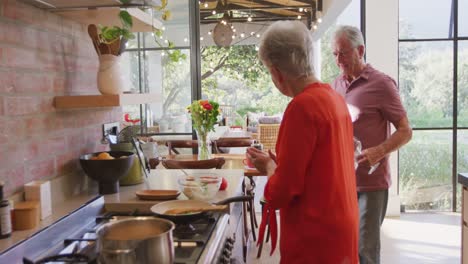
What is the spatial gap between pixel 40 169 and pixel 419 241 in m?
3.73

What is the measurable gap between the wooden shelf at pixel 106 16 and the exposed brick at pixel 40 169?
0.62 metres

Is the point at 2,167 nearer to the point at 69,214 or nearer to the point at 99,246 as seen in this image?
the point at 69,214

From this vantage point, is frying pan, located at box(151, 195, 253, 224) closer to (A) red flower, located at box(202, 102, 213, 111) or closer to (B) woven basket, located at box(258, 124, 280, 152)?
(A) red flower, located at box(202, 102, 213, 111)

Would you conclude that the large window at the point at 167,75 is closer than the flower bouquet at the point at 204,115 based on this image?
No

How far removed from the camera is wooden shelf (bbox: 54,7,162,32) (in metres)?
1.94

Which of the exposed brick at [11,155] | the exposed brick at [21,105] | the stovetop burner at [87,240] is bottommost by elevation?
the stovetop burner at [87,240]

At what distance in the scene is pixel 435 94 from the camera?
18.7ft

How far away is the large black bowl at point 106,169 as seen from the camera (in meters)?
1.95

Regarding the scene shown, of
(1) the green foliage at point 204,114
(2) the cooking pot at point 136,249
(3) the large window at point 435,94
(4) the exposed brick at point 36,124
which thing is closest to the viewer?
(2) the cooking pot at point 136,249

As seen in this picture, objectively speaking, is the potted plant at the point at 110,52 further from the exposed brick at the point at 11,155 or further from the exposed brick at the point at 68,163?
the exposed brick at the point at 11,155

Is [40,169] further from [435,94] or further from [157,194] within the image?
[435,94]

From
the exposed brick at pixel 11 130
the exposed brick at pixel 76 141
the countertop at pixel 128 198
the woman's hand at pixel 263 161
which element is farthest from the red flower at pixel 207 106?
the exposed brick at pixel 11 130

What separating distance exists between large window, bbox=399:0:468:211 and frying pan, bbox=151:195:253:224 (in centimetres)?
429

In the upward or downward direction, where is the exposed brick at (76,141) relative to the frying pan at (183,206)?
upward
